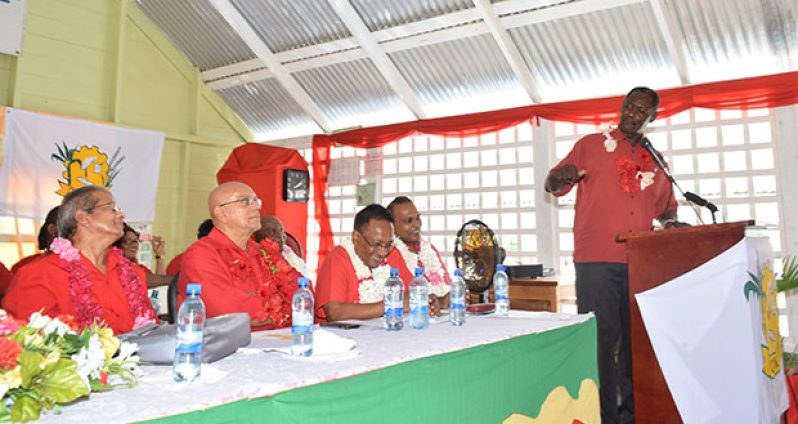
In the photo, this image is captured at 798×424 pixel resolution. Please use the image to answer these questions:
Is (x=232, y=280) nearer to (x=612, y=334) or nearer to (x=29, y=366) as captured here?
(x=29, y=366)

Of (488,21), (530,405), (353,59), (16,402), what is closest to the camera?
(16,402)

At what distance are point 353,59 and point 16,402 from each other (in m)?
5.16

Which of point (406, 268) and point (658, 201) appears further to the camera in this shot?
point (406, 268)

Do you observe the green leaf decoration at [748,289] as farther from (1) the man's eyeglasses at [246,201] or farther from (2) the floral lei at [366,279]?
(1) the man's eyeglasses at [246,201]

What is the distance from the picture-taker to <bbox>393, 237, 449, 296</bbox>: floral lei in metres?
3.26

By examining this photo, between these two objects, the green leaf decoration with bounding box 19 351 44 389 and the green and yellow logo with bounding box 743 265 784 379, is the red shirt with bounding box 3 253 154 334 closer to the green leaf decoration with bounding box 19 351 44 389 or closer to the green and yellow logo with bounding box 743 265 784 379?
the green leaf decoration with bounding box 19 351 44 389

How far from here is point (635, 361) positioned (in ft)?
7.80

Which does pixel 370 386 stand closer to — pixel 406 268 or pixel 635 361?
pixel 635 361

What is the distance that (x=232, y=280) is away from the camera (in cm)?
221

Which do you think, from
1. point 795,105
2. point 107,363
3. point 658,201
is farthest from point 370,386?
point 795,105

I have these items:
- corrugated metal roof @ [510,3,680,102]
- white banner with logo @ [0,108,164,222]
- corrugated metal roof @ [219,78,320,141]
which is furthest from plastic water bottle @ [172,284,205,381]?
corrugated metal roof @ [219,78,320,141]

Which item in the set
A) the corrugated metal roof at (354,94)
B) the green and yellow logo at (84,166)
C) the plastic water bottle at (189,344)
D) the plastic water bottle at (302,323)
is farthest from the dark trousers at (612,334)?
the green and yellow logo at (84,166)

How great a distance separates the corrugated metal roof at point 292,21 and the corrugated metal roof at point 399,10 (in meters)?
0.33

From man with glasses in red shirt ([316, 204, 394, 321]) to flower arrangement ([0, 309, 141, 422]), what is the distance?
54.8 inches
